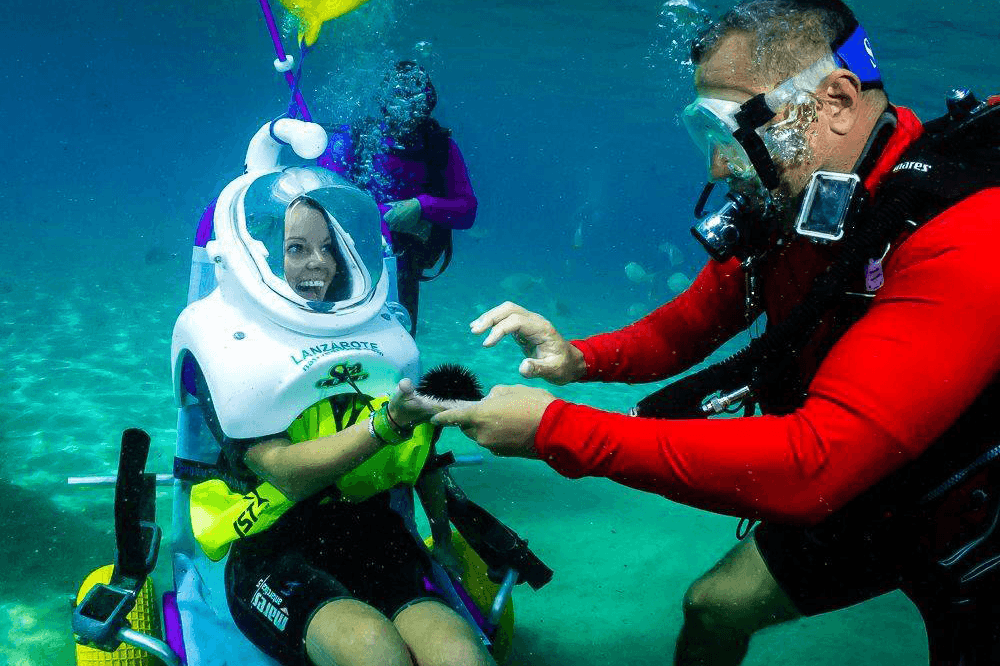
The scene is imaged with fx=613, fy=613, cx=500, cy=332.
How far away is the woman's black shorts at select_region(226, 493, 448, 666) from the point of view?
240cm

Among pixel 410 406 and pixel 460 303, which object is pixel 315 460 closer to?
pixel 410 406

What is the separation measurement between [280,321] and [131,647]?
1.70 meters

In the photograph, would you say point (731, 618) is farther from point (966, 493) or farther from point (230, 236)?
point (230, 236)

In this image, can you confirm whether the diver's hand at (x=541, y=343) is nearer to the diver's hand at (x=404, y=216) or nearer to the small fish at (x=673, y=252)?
the diver's hand at (x=404, y=216)

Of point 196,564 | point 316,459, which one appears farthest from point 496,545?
point 196,564

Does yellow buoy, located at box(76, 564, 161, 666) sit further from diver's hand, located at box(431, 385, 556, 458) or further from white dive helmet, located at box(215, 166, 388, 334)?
diver's hand, located at box(431, 385, 556, 458)

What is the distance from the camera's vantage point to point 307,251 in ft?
9.82

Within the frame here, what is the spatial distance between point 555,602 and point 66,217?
125 feet

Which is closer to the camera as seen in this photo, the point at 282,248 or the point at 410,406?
the point at 410,406

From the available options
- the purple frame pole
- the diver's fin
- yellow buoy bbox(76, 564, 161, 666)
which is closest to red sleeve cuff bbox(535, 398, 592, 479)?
the diver's fin

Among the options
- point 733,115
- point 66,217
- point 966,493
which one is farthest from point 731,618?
point 66,217

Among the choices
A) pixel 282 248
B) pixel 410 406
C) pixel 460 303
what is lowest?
pixel 460 303

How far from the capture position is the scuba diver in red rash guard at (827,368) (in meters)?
1.59

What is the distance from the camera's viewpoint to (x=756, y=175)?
228 cm
